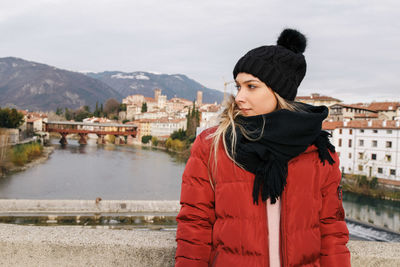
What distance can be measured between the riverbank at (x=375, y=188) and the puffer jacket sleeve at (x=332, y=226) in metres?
20.0

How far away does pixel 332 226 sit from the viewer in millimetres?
1023

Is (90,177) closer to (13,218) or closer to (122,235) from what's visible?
(13,218)

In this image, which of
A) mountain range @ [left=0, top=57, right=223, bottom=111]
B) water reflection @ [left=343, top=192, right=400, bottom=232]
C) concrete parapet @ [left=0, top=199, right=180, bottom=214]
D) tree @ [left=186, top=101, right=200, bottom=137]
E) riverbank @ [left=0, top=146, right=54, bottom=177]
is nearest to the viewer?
concrete parapet @ [left=0, top=199, right=180, bottom=214]

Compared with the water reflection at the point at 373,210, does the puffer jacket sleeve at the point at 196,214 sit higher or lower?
higher

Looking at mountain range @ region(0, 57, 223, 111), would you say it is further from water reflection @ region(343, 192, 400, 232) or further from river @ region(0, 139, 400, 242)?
water reflection @ region(343, 192, 400, 232)

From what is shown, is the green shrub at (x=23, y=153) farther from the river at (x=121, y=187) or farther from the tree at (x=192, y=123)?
the tree at (x=192, y=123)

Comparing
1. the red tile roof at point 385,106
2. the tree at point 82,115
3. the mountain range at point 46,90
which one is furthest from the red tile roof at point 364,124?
the mountain range at point 46,90

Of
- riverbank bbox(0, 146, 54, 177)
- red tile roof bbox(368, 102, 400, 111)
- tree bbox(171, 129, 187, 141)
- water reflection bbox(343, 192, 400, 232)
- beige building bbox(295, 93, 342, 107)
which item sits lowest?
water reflection bbox(343, 192, 400, 232)

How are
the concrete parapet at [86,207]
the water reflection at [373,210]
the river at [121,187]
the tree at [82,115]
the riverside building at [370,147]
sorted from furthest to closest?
the tree at [82,115]
the riverside building at [370,147]
the river at [121,187]
the water reflection at [373,210]
the concrete parapet at [86,207]

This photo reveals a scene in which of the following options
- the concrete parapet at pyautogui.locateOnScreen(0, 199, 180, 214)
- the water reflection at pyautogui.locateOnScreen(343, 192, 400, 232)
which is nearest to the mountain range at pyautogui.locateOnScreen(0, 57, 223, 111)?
the concrete parapet at pyautogui.locateOnScreen(0, 199, 180, 214)

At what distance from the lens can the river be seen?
46.5 ft

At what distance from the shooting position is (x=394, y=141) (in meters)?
20.1

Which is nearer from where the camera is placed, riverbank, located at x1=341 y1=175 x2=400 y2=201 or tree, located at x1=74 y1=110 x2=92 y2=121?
riverbank, located at x1=341 y1=175 x2=400 y2=201

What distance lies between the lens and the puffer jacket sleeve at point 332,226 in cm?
100
